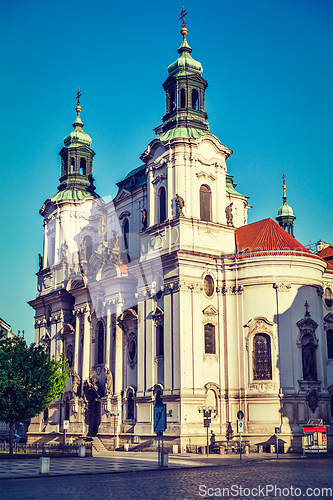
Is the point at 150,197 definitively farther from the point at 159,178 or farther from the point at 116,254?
the point at 116,254

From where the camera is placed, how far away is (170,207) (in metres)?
45.2

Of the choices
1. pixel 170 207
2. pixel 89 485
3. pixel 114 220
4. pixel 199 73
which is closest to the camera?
pixel 89 485

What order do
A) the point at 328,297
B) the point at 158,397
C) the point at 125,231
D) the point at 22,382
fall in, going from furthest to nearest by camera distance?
the point at 125,231
the point at 328,297
the point at 158,397
the point at 22,382

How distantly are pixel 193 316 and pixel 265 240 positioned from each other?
8200mm

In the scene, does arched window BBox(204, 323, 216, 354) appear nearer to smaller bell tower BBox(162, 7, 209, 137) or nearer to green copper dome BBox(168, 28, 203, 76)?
smaller bell tower BBox(162, 7, 209, 137)

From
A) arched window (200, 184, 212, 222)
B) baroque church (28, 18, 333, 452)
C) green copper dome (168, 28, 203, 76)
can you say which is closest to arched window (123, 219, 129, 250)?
baroque church (28, 18, 333, 452)

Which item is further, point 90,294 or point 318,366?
point 90,294

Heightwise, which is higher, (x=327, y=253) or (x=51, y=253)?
(x=51, y=253)

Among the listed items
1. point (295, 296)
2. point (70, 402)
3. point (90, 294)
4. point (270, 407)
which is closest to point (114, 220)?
point (90, 294)

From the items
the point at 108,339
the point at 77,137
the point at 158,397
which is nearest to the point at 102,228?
the point at 108,339

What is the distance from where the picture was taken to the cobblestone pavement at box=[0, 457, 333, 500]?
16.7 meters

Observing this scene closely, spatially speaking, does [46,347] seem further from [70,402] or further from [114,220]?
[114,220]

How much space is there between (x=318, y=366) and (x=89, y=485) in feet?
87.9

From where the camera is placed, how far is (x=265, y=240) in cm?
4572
